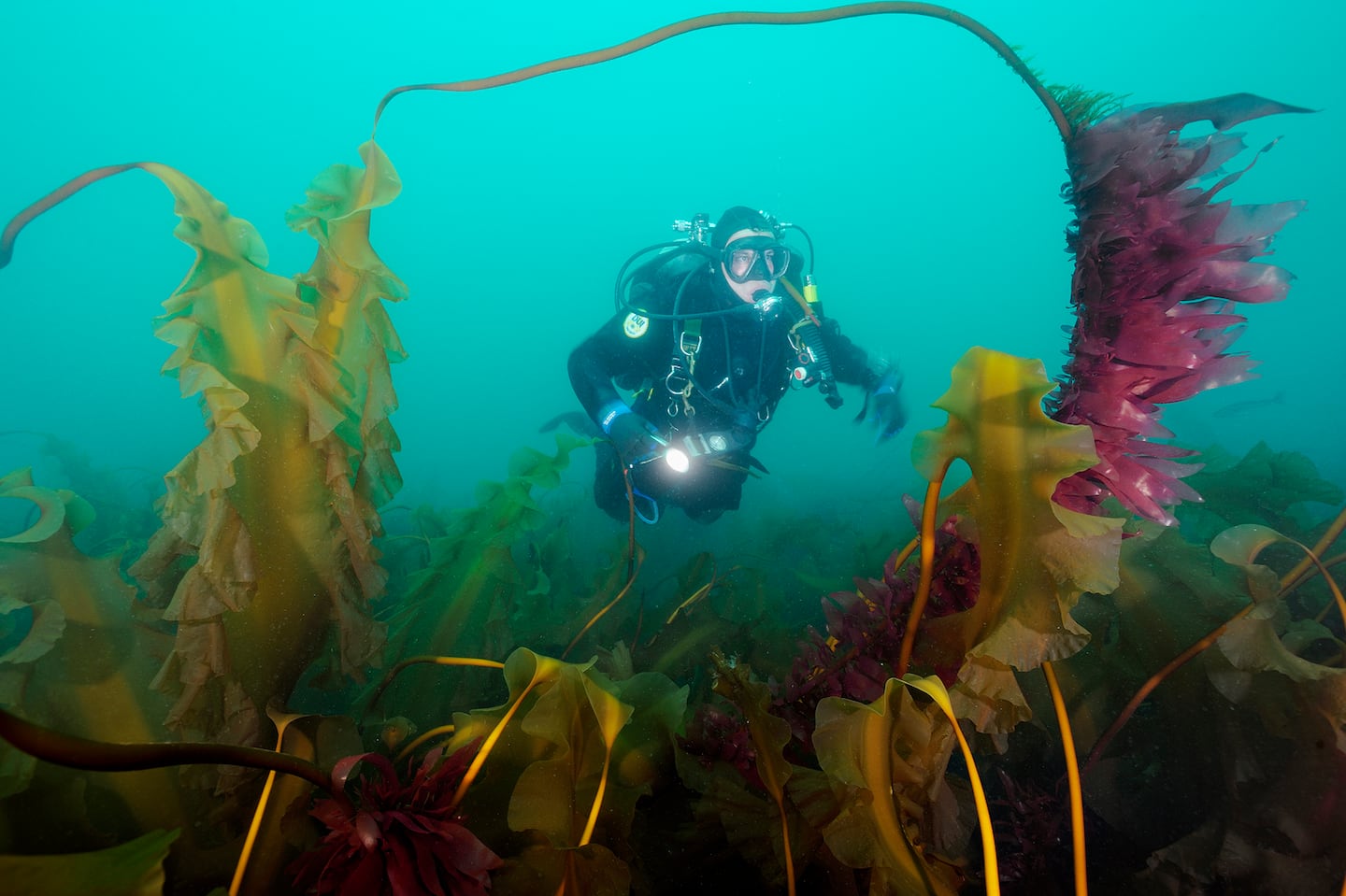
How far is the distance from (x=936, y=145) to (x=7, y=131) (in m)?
87.7

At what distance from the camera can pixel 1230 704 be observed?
116cm

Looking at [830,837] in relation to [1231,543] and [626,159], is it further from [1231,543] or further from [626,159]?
[626,159]

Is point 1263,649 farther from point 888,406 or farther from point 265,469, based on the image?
point 888,406

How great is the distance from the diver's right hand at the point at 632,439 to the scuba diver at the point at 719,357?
25 centimetres

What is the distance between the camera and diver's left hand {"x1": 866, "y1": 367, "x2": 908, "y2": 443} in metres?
3.99

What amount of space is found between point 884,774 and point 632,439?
2950 mm

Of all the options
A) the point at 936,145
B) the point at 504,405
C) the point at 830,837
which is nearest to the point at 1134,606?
Answer: the point at 830,837

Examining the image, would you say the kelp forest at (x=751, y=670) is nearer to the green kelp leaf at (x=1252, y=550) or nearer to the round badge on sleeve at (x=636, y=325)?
the green kelp leaf at (x=1252, y=550)

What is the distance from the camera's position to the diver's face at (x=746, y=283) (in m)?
4.56

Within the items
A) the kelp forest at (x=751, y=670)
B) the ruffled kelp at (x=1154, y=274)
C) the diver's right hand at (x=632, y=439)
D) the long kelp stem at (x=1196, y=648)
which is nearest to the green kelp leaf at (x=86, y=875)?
the kelp forest at (x=751, y=670)

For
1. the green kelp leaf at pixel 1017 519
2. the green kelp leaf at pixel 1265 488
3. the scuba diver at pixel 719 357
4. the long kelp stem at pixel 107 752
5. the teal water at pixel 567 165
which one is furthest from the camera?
the teal water at pixel 567 165

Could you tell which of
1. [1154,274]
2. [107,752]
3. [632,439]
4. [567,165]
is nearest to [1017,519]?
[1154,274]

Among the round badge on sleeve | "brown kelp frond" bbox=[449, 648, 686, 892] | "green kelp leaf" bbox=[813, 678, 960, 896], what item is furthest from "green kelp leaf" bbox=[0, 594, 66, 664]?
the round badge on sleeve

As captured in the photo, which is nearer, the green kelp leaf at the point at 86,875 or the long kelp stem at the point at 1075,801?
the green kelp leaf at the point at 86,875
